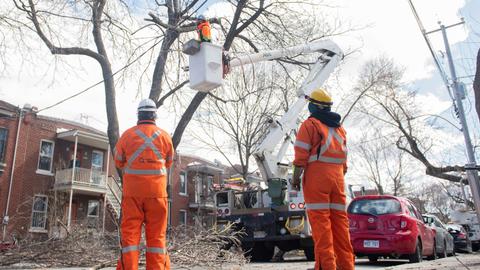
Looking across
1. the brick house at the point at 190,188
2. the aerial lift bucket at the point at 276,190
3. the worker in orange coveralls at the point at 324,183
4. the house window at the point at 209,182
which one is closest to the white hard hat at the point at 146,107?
the worker in orange coveralls at the point at 324,183

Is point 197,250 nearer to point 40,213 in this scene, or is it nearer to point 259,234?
point 259,234

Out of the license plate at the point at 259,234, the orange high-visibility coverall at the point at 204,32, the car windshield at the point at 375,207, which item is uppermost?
the orange high-visibility coverall at the point at 204,32

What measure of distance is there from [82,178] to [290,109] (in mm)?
17250

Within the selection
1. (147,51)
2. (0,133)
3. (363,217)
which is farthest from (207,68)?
(0,133)

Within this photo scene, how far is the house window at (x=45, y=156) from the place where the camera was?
23634 mm

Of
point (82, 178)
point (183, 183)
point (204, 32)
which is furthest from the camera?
point (183, 183)

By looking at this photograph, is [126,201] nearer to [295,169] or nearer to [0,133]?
[295,169]

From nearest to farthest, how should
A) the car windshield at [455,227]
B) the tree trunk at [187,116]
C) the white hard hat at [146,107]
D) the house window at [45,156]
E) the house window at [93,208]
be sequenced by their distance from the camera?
the white hard hat at [146,107] → the tree trunk at [187,116] → the car windshield at [455,227] → the house window at [45,156] → the house window at [93,208]

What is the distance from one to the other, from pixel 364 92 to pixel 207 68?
823 inches

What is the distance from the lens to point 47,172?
2370 cm

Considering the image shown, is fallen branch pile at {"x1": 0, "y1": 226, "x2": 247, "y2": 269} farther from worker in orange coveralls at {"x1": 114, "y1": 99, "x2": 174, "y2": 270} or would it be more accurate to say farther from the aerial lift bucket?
worker in orange coveralls at {"x1": 114, "y1": 99, "x2": 174, "y2": 270}

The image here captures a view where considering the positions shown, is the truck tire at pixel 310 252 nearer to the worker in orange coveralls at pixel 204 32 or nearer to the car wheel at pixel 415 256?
the car wheel at pixel 415 256

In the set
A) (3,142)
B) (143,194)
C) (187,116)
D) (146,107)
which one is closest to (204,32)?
(146,107)

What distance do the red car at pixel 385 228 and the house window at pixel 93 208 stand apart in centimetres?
1962
